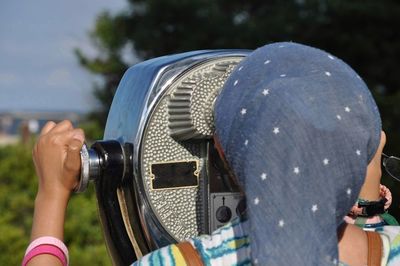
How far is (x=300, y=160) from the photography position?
1.01m

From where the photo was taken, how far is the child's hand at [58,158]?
1315mm

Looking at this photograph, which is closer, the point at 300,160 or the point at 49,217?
the point at 300,160

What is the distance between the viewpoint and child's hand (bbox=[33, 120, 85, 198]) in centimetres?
132

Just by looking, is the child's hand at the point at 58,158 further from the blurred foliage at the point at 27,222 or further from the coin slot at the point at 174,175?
the blurred foliage at the point at 27,222

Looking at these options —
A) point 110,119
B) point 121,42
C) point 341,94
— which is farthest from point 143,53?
point 341,94

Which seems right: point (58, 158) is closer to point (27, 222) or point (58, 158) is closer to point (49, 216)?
point (49, 216)

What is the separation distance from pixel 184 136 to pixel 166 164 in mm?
62

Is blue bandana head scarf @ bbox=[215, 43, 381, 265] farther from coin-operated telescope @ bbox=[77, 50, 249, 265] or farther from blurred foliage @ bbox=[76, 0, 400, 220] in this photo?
blurred foliage @ bbox=[76, 0, 400, 220]

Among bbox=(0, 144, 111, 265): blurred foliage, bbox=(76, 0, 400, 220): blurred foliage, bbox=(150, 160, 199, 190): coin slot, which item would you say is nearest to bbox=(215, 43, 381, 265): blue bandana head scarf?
bbox=(150, 160, 199, 190): coin slot

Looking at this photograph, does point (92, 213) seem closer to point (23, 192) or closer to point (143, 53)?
point (23, 192)

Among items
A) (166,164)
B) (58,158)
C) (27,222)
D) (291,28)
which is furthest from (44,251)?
(291,28)

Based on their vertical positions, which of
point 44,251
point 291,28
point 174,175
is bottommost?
point 44,251

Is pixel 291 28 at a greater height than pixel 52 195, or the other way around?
pixel 291 28

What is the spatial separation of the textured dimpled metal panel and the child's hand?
175mm
